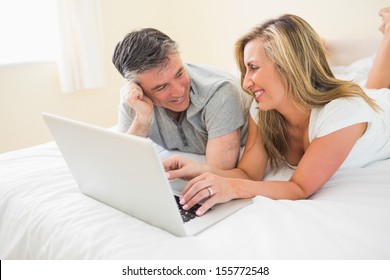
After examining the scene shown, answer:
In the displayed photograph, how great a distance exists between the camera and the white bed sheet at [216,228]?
66cm

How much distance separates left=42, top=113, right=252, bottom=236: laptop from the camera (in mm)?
642

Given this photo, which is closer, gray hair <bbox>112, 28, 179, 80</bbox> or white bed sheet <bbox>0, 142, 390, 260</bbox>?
white bed sheet <bbox>0, 142, 390, 260</bbox>

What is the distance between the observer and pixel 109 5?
2.46 metres

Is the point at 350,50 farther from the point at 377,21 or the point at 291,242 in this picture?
the point at 291,242

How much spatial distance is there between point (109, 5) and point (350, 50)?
5.20 ft

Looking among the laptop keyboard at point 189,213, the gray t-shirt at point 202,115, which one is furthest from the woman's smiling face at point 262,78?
the laptop keyboard at point 189,213

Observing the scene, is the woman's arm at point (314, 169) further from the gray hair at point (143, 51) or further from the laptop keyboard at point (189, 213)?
the gray hair at point (143, 51)

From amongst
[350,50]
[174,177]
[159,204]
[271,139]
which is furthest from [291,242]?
[350,50]

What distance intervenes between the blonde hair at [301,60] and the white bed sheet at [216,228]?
23 centimetres

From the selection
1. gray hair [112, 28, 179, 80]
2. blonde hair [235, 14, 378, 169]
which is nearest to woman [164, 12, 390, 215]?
blonde hair [235, 14, 378, 169]

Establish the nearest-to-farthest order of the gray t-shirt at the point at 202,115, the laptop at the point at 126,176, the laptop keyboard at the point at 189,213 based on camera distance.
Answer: the laptop at the point at 126,176 < the laptop keyboard at the point at 189,213 < the gray t-shirt at the point at 202,115

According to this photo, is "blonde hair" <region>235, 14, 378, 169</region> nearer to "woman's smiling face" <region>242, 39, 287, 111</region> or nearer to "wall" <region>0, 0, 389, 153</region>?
"woman's smiling face" <region>242, 39, 287, 111</region>

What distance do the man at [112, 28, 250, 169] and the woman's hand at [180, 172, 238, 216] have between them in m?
0.27

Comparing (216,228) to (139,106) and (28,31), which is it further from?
(28,31)
